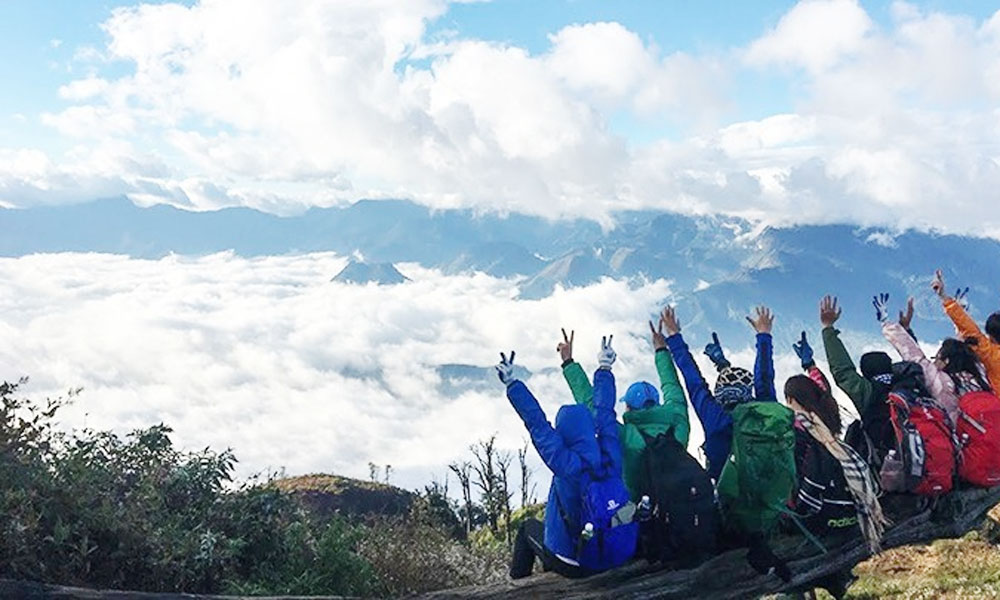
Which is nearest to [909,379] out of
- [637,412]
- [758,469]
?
[758,469]

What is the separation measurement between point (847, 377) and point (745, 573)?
2626mm

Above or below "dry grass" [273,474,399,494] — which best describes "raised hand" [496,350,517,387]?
below

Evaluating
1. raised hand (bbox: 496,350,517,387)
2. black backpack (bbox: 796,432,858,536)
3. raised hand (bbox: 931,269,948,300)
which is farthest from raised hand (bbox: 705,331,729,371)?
raised hand (bbox: 931,269,948,300)

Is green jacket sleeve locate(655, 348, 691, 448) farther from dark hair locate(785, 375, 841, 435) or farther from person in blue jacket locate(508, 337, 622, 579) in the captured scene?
dark hair locate(785, 375, 841, 435)

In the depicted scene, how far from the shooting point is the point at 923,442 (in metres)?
9.06

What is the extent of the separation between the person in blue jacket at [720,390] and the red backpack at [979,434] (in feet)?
8.18

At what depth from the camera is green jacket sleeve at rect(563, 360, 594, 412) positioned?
26.0 feet

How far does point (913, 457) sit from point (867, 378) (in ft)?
3.36

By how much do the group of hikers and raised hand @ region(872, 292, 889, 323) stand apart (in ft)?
1.67

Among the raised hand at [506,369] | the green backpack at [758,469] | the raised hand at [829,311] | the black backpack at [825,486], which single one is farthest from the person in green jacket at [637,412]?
the raised hand at [829,311]

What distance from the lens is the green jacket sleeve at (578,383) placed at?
793 centimetres

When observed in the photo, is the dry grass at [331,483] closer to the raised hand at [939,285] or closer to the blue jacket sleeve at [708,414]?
the raised hand at [939,285]

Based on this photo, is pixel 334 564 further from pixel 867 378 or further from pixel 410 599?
pixel 867 378

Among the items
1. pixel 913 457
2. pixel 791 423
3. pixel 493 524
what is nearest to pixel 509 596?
pixel 791 423
